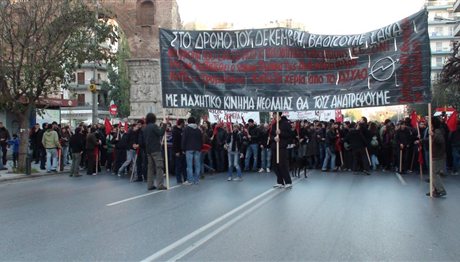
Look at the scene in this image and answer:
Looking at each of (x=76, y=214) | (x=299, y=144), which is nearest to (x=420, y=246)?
(x=76, y=214)

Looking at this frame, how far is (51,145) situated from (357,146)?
10.8 meters

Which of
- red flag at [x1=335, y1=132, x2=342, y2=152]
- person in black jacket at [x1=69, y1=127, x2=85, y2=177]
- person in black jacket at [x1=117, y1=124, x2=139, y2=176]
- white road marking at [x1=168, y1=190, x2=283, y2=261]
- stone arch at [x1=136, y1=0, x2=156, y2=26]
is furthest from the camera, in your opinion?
stone arch at [x1=136, y1=0, x2=156, y2=26]

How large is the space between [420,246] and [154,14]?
2971 cm

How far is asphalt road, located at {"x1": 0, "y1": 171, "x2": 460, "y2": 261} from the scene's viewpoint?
6203 millimetres

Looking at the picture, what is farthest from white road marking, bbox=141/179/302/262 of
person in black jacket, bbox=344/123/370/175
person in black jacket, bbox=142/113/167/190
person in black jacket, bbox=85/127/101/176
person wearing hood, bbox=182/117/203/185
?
person in black jacket, bbox=85/127/101/176

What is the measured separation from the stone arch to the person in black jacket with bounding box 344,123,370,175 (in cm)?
2002

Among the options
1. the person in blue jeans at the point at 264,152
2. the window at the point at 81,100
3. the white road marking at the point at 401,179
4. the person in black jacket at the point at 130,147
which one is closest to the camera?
the white road marking at the point at 401,179

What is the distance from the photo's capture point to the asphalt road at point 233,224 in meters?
6.20

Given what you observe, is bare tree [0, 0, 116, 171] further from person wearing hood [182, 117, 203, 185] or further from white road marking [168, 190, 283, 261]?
white road marking [168, 190, 283, 261]

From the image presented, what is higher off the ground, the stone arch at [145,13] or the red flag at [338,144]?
the stone arch at [145,13]

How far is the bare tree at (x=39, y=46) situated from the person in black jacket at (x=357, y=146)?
9.31 m

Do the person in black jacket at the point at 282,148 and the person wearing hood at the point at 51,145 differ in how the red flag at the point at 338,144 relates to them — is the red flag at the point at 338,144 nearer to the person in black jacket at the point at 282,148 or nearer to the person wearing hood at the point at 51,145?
the person in black jacket at the point at 282,148

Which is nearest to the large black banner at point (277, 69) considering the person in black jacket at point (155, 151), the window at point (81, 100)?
the person in black jacket at point (155, 151)

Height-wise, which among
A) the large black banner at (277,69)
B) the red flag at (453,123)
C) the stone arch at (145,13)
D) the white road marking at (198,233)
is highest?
the stone arch at (145,13)
